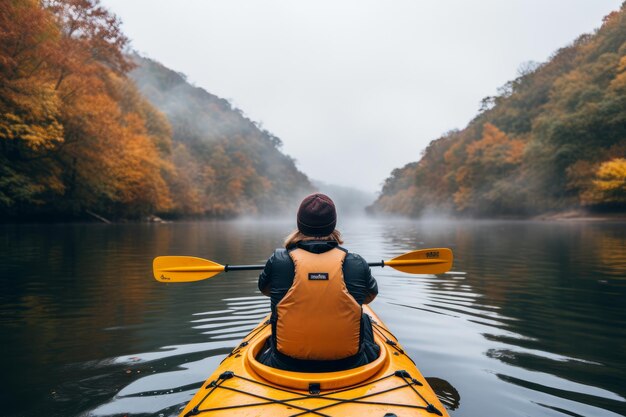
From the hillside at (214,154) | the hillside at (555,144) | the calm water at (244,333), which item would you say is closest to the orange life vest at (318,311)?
the calm water at (244,333)

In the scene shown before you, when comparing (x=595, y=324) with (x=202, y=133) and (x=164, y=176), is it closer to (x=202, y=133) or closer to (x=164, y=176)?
(x=164, y=176)

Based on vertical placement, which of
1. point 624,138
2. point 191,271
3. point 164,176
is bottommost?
point 191,271

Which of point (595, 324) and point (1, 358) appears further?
point (595, 324)

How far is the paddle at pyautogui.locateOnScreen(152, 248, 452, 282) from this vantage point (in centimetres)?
538

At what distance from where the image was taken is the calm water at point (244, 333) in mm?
3891

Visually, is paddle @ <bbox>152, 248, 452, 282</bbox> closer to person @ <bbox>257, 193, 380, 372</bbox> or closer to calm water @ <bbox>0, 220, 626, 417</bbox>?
calm water @ <bbox>0, 220, 626, 417</bbox>

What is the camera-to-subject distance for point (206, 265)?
214 inches

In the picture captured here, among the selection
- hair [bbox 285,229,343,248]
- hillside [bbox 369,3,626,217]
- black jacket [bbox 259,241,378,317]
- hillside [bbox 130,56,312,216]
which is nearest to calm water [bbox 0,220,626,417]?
black jacket [bbox 259,241,378,317]

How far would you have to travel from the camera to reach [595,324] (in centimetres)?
616

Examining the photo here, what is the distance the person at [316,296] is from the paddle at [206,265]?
220 centimetres

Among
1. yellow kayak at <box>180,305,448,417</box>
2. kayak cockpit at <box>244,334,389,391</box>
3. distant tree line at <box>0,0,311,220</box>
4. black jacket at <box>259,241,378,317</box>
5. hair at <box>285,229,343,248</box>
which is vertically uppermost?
distant tree line at <box>0,0,311,220</box>

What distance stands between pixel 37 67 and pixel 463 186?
60167 mm

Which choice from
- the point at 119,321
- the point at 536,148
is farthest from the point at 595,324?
the point at 536,148

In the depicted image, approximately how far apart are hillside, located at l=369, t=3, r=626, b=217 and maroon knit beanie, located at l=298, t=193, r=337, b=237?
3767 cm
